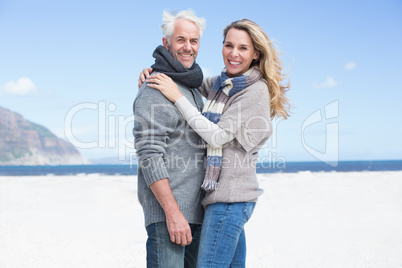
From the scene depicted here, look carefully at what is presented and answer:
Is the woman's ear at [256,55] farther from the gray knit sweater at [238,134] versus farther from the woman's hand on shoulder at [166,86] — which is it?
the woman's hand on shoulder at [166,86]

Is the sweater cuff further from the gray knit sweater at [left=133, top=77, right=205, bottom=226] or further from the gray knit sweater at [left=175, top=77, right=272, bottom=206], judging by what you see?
the gray knit sweater at [left=175, top=77, right=272, bottom=206]

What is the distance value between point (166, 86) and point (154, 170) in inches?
19.7

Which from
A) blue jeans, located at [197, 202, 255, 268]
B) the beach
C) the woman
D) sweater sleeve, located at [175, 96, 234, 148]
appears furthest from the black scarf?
the beach

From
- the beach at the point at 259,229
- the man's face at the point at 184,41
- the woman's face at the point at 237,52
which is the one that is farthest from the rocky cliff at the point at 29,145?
the woman's face at the point at 237,52

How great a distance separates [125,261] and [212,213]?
3280 mm

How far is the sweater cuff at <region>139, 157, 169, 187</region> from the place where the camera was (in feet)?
6.75

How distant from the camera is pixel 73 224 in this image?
7266mm

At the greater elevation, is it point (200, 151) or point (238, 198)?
point (200, 151)

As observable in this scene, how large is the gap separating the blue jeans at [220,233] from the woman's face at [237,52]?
0.86 meters

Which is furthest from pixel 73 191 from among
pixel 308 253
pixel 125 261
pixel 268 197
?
pixel 308 253

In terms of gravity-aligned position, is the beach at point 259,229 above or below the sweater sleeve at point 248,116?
below

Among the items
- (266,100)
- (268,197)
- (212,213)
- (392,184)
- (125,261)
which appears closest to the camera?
(212,213)

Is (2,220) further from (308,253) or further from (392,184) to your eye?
(392,184)

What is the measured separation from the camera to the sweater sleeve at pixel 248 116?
7.09 ft
